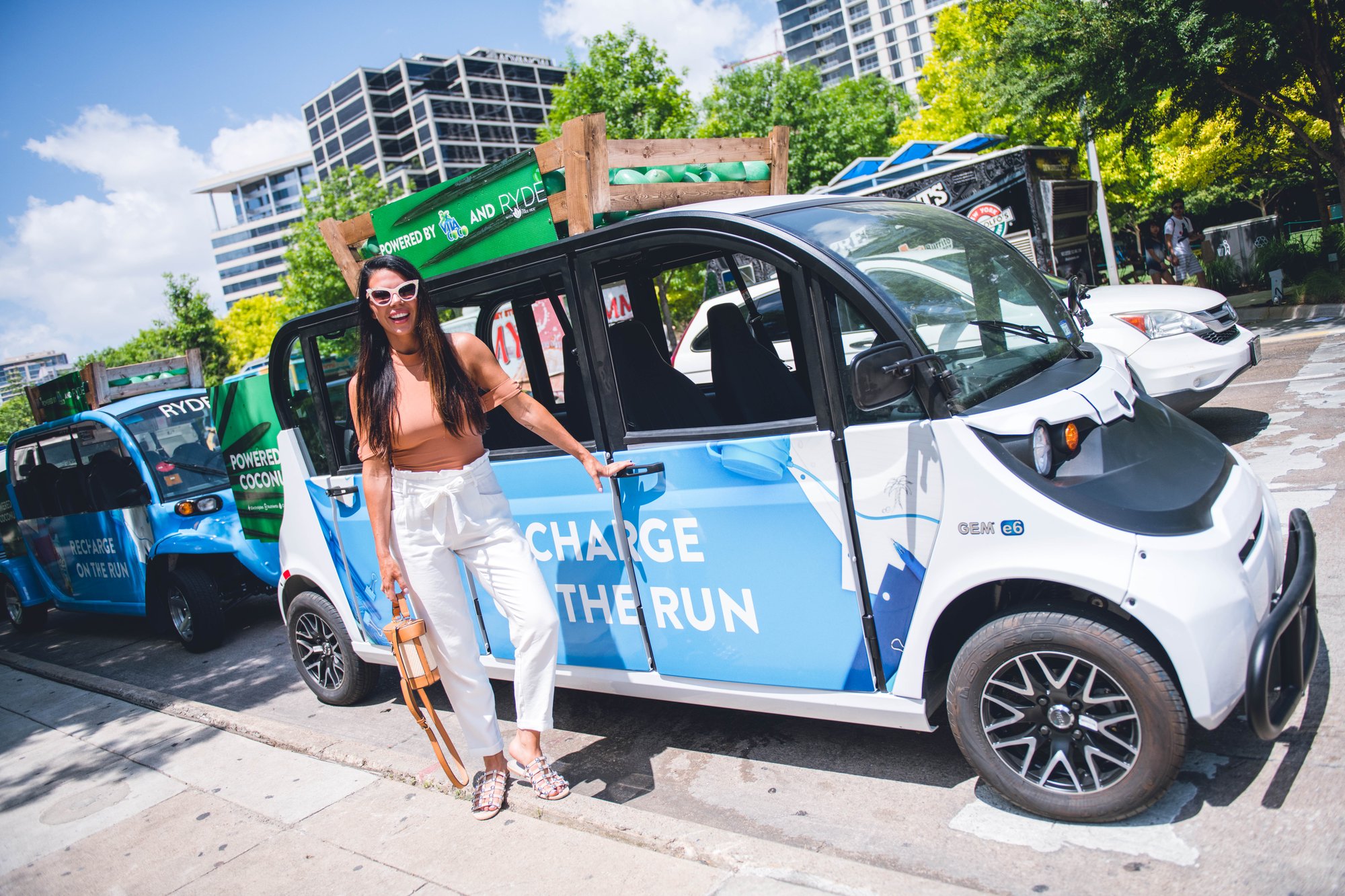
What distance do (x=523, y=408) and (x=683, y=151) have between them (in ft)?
4.35

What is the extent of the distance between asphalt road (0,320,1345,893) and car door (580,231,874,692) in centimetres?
46

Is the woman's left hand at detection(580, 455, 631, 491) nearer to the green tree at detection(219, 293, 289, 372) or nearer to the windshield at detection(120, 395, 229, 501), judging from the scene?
the windshield at detection(120, 395, 229, 501)

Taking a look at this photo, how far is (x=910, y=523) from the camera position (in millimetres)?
2842

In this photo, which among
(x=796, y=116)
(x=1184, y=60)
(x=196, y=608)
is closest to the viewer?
(x=196, y=608)

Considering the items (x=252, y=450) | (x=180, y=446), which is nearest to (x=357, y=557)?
(x=252, y=450)

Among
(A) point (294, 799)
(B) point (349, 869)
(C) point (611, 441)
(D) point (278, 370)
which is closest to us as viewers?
(B) point (349, 869)

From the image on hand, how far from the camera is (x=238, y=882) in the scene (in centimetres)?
338

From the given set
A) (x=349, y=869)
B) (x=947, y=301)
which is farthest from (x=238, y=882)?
(x=947, y=301)

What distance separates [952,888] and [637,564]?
153 cm

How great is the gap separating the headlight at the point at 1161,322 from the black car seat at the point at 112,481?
7.98m

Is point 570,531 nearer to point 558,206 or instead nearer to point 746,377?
point 746,377

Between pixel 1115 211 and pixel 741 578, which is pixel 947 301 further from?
pixel 1115 211

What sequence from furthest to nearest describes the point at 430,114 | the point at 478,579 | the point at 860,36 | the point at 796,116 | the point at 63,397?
1. the point at 860,36
2. the point at 430,114
3. the point at 796,116
4. the point at 63,397
5. the point at 478,579

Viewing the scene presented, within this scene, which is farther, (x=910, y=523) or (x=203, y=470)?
(x=203, y=470)
